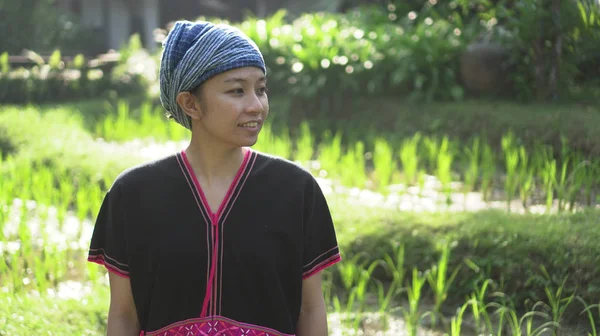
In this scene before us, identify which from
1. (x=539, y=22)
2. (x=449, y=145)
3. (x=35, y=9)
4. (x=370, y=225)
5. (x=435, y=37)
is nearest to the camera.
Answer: (x=370, y=225)

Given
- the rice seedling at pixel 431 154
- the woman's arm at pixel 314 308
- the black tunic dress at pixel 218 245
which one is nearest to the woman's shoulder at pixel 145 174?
Answer: the black tunic dress at pixel 218 245

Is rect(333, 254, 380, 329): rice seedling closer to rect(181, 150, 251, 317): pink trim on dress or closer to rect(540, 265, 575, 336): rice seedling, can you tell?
rect(540, 265, 575, 336): rice seedling

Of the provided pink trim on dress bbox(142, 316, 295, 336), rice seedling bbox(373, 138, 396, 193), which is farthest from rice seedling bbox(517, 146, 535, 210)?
pink trim on dress bbox(142, 316, 295, 336)

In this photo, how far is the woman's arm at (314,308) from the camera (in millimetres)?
2078

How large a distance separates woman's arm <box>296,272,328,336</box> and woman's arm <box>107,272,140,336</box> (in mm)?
415

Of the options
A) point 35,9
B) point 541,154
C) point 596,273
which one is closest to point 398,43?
point 541,154

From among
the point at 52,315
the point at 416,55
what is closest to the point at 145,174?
the point at 52,315

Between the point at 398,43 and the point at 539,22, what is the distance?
1.58 meters

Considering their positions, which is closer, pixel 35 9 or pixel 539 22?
pixel 539 22

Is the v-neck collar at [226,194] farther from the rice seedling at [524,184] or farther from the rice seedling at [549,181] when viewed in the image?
the rice seedling at [524,184]

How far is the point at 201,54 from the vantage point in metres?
1.92

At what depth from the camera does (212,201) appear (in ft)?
6.66

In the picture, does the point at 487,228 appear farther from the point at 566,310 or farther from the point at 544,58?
the point at 544,58

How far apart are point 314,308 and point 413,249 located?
81.3 inches
